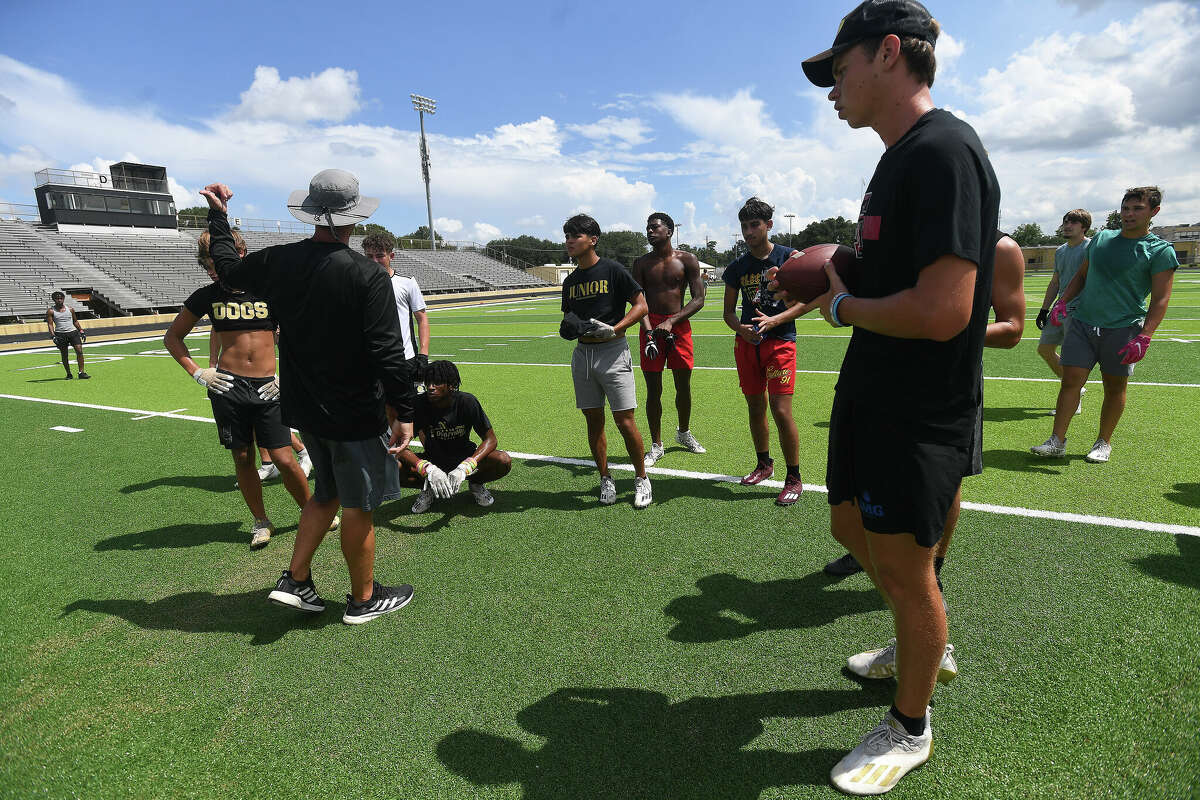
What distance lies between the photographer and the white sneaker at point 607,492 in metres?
4.48

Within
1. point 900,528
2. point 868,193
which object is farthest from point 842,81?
point 900,528

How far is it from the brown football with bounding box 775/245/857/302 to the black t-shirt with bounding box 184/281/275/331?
11.1 ft

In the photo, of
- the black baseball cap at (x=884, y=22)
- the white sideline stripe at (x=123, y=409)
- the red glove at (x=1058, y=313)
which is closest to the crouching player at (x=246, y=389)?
the black baseball cap at (x=884, y=22)

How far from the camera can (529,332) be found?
60.2ft

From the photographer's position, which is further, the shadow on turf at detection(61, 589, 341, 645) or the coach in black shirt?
the shadow on turf at detection(61, 589, 341, 645)

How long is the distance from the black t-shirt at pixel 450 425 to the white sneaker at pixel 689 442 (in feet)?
6.87

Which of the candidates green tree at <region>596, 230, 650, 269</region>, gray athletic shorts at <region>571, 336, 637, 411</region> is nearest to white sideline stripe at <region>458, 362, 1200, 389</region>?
gray athletic shorts at <region>571, 336, 637, 411</region>

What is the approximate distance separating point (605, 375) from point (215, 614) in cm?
273

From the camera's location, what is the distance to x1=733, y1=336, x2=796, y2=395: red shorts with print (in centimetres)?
429

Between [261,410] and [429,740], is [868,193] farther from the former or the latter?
[261,410]

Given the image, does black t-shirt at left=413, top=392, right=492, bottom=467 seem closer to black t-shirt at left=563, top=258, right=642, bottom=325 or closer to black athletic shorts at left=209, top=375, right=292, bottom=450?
black athletic shorts at left=209, top=375, right=292, bottom=450

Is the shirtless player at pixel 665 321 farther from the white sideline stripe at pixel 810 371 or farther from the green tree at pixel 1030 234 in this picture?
the green tree at pixel 1030 234

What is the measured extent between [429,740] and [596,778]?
2.14 ft

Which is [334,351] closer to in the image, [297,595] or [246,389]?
[297,595]
